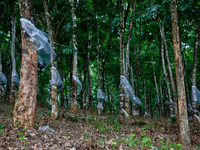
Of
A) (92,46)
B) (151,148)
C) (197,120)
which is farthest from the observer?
(92,46)

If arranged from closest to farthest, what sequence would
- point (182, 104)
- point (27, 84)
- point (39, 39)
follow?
point (27, 84) < point (39, 39) < point (182, 104)

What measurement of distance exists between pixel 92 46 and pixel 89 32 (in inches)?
84.1

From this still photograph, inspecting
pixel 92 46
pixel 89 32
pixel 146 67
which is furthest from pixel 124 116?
pixel 146 67

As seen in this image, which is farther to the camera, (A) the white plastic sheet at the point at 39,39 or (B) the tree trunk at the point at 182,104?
(B) the tree trunk at the point at 182,104

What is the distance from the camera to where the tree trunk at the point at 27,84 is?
412 centimetres

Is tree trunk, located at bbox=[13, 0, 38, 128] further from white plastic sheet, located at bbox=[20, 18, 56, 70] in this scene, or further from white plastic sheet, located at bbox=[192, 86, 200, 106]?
white plastic sheet, located at bbox=[192, 86, 200, 106]

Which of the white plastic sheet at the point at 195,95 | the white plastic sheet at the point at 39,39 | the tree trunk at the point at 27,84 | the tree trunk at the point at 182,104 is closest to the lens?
the tree trunk at the point at 27,84

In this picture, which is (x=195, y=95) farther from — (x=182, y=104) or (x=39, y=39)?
(x=39, y=39)

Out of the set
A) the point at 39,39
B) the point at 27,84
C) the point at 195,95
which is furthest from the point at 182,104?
the point at 39,39

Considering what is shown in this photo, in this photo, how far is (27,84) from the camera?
167 inches

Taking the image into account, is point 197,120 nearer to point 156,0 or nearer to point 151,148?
point 151,148

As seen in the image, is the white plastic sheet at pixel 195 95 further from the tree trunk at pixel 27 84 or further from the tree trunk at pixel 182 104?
the tree trunk at pixel 27 84

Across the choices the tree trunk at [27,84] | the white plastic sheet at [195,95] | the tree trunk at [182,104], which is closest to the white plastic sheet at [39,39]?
the tree trunk at [27,84]

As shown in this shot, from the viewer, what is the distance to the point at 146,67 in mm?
18844
